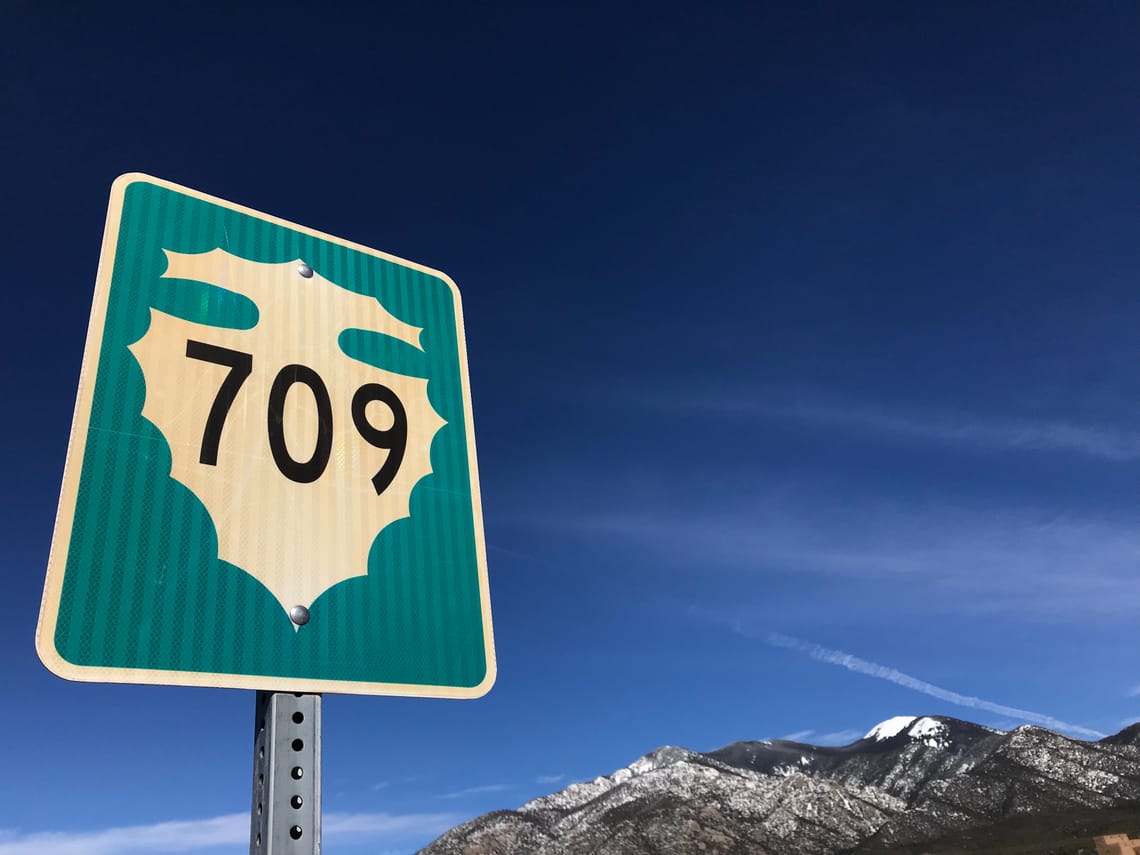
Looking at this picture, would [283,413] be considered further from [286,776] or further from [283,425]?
[286,776]

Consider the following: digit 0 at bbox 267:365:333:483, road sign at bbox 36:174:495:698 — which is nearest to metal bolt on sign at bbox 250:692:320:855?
road sign at bbox 36:174:495:698

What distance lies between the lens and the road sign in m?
2.39

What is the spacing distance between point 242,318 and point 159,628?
112 centimetres

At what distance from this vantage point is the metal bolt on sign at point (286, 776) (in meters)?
2.39

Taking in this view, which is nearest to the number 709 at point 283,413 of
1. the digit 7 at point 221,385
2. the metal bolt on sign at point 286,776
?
the digit 7 at point 221,385

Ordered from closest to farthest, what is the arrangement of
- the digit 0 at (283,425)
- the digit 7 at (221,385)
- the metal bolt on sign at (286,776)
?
the metal bolt on sign at (286,776) < the digit 7 at (221,385) < the digit 0 at (283,425)

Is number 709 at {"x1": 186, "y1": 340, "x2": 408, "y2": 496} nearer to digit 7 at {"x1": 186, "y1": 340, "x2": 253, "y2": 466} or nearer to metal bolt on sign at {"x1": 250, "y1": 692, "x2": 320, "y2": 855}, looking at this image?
digit 7 at {"x1": 186, "y1": 340, "x2": 253, "y2": 466}

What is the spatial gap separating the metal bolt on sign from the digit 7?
78 cm

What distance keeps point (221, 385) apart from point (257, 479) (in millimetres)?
343

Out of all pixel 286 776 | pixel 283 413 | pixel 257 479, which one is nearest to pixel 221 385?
pixel 283 413

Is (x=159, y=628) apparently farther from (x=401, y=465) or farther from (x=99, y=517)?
(x=401, y=465)

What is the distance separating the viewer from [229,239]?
125 inches

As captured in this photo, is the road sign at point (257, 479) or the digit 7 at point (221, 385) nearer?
the road sign at point (257, 479)

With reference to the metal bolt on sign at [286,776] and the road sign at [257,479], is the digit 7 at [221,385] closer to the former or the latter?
the road sign at [257,479]
